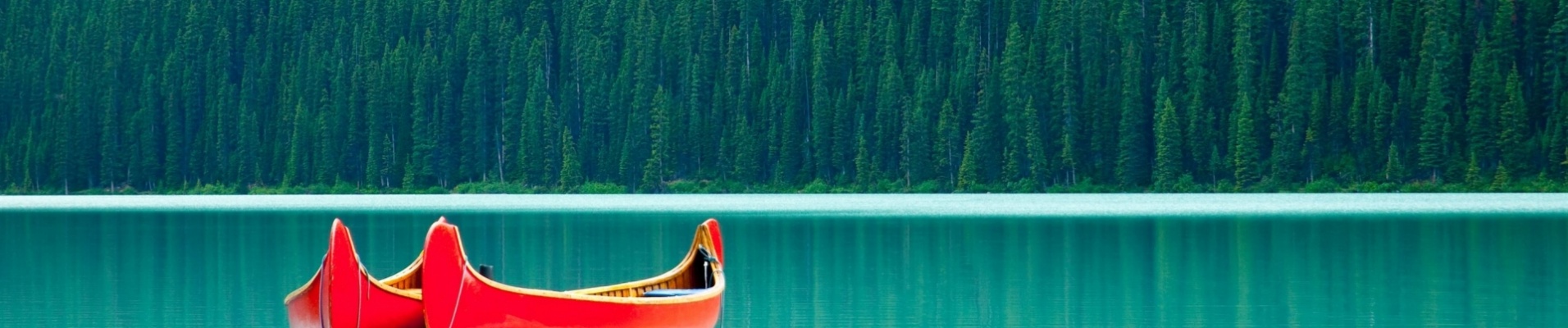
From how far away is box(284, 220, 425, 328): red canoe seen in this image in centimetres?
1416

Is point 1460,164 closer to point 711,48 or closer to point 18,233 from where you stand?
point 711,48

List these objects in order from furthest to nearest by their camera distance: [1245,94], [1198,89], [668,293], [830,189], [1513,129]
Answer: [830,189]
[1198,89]
[1245,94]
[1513,129]
[668,293]

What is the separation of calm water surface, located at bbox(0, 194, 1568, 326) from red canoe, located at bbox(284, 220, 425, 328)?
152 inches

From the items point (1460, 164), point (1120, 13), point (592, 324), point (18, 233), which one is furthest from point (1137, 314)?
point (1120, 13)

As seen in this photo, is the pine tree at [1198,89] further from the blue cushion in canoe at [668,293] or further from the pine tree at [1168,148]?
the blue cushion in canoe at [668,293]

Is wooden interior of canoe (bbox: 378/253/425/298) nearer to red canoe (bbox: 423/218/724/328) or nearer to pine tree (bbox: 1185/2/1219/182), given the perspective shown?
red canoe (bbox: 423/218/724/328)

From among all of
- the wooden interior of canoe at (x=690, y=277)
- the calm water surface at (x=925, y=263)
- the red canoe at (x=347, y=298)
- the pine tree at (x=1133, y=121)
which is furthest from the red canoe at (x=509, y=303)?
the pine tree at (x=1133, y=121)

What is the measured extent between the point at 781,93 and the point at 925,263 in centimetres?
5314

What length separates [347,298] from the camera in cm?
1438

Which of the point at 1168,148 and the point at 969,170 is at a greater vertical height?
the point at 1168,148

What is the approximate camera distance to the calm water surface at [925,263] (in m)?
19.4

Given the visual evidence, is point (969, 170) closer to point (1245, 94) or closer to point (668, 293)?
point (1245, 94)

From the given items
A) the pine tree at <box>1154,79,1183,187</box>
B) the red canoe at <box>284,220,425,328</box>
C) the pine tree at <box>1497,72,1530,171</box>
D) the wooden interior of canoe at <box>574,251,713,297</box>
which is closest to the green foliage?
the pine tree at <box>1154,79,1183,187</box>

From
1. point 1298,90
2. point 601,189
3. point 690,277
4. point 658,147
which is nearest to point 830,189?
point 658,147
